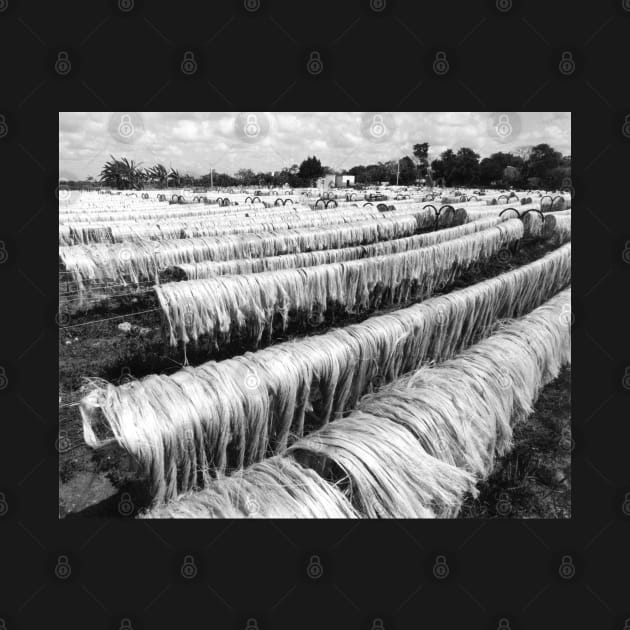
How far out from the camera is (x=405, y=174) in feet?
266

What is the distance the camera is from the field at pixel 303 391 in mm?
2613

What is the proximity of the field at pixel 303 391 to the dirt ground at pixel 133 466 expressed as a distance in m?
0.02

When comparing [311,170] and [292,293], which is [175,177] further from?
[292,293]

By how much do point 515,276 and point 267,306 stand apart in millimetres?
4455

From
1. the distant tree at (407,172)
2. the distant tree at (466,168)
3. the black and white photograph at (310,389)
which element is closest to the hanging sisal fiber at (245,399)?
the black and white photograph at (310,389)

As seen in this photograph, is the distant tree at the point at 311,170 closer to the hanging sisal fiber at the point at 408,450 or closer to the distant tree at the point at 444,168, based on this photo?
the distant tree at the point at 444,168

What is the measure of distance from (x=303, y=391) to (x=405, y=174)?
83291 millimetres

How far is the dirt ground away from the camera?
3.93m

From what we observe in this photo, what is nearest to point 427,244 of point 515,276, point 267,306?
point 515,276

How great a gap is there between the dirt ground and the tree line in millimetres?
54218

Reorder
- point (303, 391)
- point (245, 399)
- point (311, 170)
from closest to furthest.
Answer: point (245, 399) < point (303, 391) < point (311, 170)

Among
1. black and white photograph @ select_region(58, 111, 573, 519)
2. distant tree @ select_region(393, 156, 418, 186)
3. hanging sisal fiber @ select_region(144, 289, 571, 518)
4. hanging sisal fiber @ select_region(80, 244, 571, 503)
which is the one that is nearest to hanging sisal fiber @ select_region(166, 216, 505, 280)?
black and white photograph @ select_region(58, 111, 573, 519)

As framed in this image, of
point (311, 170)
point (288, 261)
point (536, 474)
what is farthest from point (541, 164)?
point (536, 474)

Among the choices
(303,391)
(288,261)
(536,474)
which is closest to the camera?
(303,391)
